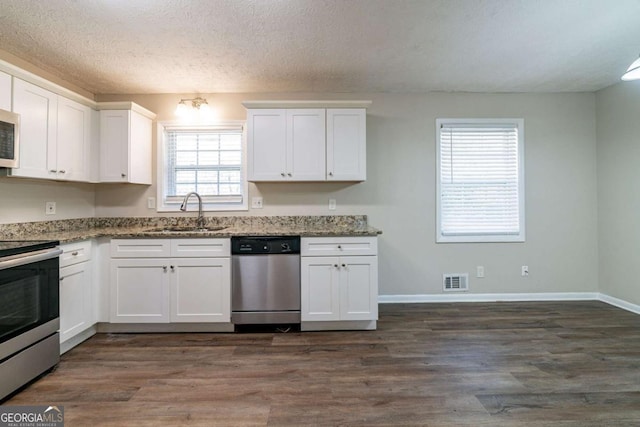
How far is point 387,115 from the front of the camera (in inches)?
142

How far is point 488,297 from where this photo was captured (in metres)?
3.64

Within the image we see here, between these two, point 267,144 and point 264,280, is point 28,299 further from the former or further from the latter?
point 267,144

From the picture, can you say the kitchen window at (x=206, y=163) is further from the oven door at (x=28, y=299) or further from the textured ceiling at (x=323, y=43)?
the oven door at (x=28, y=299)

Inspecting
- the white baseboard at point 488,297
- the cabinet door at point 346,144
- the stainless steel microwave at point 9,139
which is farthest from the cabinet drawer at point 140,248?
the white baseboard at point 488,297

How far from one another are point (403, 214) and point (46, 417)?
3317mm

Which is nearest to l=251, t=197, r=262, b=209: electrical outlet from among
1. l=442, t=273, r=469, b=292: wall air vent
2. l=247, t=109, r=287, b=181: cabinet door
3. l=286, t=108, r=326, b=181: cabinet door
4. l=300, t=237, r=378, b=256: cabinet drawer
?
l=247, t=109, r=287, b=181: cabinet door

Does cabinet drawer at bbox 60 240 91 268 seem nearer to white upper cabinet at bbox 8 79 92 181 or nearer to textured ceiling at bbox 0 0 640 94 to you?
white upper cabinet at bbox 8 79 92 181

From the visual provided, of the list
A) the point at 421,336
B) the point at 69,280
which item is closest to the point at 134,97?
the point at 69,280

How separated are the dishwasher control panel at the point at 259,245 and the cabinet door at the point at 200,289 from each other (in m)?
0.16

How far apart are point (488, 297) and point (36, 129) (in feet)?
15.2

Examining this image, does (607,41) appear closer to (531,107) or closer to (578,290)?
(531,107)

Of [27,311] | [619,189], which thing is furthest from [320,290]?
[619,189]

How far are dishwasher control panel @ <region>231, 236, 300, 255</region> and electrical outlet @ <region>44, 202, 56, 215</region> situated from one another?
1741mm

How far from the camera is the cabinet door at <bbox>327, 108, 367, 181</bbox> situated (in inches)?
126
